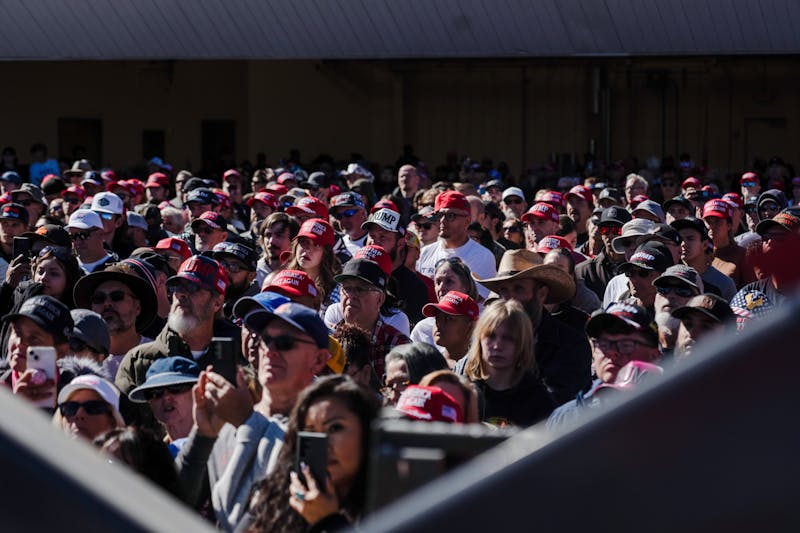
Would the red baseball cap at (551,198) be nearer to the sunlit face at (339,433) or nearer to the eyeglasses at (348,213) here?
the eyeglasses at (348,213)

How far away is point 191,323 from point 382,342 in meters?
1.01

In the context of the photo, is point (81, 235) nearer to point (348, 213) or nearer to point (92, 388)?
point (348, 213)

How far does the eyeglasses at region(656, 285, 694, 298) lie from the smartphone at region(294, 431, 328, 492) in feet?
15.3

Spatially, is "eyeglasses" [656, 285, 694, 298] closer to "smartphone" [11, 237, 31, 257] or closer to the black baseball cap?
the black baseball cap

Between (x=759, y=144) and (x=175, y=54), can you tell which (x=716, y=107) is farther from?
(x=175, y=54)

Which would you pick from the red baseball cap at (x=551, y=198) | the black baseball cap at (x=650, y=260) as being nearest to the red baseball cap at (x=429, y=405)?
the black baseball cap at (x=650, y=260)

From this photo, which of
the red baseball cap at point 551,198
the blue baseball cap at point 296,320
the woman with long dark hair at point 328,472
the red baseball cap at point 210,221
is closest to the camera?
the woman with long dark hair at point 328,472

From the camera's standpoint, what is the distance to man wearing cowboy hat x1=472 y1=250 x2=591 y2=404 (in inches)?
265

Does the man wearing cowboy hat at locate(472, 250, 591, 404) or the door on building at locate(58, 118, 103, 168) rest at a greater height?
the door on building at locate(58, 118, 103, 168)

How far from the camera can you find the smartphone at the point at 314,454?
2.82 meters

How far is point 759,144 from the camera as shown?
31.8 metres

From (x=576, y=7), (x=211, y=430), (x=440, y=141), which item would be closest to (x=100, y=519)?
(x=211, y=430)

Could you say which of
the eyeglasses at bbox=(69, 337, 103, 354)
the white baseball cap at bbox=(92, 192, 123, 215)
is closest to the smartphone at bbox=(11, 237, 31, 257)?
the white baseball cap at bbox=(92, 192, 123, 215)

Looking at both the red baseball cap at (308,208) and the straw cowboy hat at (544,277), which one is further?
the red baseball cap at (308,208)
